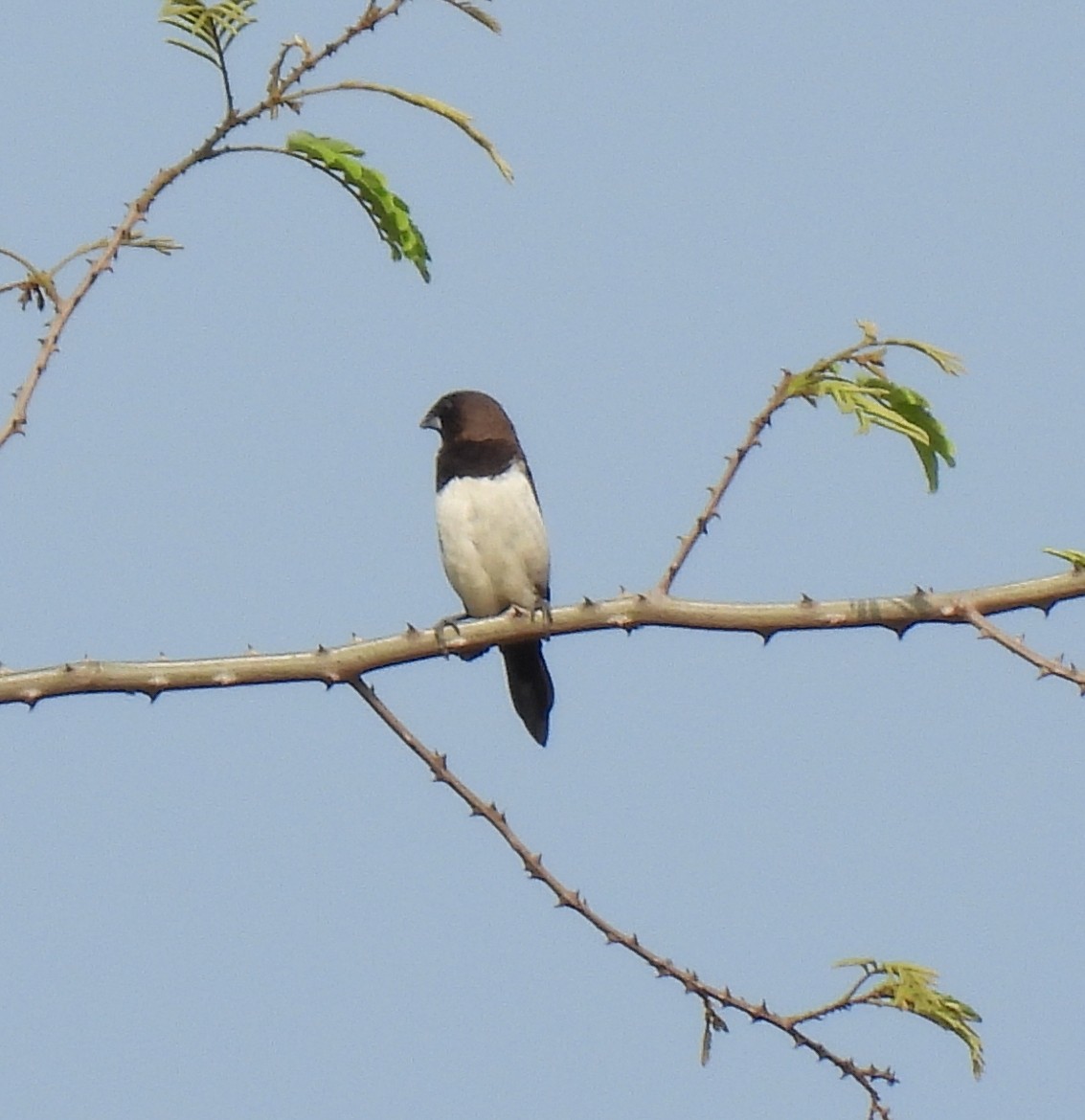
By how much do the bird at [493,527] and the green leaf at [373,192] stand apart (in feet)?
10.3

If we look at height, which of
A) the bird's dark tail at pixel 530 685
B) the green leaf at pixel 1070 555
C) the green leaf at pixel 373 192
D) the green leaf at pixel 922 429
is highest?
the bird's dark tail at pixel 530 685

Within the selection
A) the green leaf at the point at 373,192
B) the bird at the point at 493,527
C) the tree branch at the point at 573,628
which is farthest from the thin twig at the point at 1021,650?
the bird at the point at 493,527

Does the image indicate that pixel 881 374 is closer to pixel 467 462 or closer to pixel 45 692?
pixel 45 692

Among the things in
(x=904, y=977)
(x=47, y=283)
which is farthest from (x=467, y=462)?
(x=904, y=977)

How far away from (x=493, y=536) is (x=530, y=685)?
72cm

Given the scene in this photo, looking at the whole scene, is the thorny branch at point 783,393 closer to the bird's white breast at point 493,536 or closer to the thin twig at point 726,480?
the thin twig at point 726,480

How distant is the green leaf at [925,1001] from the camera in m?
3.59

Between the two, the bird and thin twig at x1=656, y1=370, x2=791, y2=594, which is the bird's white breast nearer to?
the bird

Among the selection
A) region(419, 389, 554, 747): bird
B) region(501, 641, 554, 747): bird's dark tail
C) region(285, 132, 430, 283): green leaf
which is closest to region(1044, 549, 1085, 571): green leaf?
region(285, 132, 430, 283): green leaf

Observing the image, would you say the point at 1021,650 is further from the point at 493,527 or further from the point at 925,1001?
the point at 493,527

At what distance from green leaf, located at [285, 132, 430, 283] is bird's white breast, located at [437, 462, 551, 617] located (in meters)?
3.20

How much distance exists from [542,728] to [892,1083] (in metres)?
3.89

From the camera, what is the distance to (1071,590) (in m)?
3.46

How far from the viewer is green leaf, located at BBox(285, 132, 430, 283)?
3717mm
